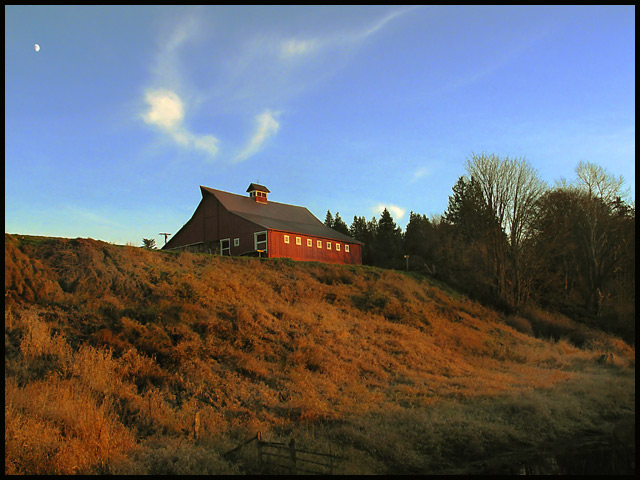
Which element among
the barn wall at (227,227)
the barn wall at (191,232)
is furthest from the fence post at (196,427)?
the barn wall at (191,232)

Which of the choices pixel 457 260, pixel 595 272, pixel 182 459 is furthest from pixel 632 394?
pixel 457 260

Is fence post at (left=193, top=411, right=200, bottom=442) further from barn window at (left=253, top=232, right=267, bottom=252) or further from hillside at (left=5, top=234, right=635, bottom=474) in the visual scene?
barn window at (left=253, top=232, right=267, bottom=252)

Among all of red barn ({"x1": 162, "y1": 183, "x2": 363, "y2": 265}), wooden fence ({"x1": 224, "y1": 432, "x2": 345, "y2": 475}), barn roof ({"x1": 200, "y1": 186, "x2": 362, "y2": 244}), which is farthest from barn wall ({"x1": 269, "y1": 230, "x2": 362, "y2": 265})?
wooden fence ({"x1": 224, "y1": 432, "x2": 345, "y2": 475})

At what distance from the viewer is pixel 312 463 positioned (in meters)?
10.0

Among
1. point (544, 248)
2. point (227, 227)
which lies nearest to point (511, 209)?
point (544, 248)

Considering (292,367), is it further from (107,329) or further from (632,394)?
(632,394)

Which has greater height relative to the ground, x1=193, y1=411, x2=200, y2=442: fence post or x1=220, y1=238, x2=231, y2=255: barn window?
x1=220, y1=238, x2=231, y2=255: barn window

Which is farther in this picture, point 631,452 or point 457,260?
point 457,260

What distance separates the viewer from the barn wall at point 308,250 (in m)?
39.3

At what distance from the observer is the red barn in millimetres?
39594

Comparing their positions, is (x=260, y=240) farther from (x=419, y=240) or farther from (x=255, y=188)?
(x=419, y=240)

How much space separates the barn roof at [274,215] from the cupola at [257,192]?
0.64 metres

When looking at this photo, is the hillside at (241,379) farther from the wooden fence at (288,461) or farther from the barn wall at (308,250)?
the barn wall at (308,250)

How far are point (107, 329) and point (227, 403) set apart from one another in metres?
5.71
